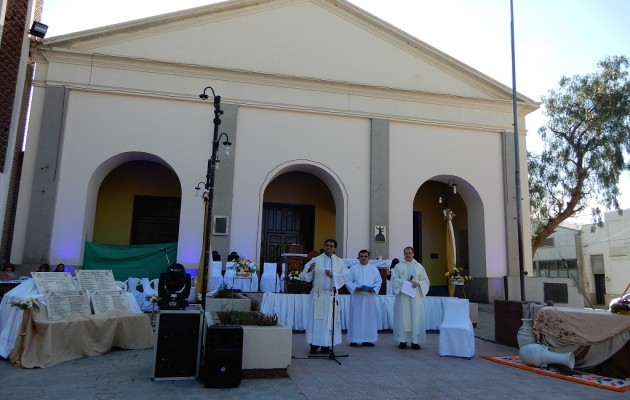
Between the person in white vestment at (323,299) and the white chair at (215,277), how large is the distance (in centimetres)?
536

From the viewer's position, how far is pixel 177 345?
6.22 metres

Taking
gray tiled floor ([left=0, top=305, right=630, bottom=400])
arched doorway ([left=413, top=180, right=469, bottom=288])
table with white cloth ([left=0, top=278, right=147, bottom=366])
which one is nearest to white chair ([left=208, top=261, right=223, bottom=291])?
table with white cloth ([left=0, top=278, right=147, bottom=366])

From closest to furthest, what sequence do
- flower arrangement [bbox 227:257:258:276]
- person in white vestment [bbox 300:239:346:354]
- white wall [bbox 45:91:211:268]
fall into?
1. person in white vestment [bbox 300:239:346:354]
2. flower arrangement [bbox 227:257:258:276]
3. white wall [bbox 45:91:211:268]

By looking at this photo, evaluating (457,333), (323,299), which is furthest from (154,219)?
(457,333)

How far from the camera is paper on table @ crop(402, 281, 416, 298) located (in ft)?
31.2

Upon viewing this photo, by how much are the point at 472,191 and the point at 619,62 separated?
1096cm

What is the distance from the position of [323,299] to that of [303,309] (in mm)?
2776

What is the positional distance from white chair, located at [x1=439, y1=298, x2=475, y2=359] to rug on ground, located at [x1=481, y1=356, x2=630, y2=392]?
544 mm

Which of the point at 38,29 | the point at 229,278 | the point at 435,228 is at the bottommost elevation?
the point at 229,278

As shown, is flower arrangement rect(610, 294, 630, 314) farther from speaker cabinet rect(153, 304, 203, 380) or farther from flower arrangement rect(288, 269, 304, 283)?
flower arrangement rect(288, 269, 304, 283)

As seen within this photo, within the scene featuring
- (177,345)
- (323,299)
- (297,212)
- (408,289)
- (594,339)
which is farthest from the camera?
(297,212)

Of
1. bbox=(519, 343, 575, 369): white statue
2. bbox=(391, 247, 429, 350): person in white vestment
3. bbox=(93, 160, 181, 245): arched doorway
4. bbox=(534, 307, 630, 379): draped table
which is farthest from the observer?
bbox=(93, 160, 181, 245): arched doorway

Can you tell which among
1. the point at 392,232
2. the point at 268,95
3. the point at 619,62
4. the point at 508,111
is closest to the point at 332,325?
the point at 392,232

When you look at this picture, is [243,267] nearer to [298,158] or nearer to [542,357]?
[298,158]
